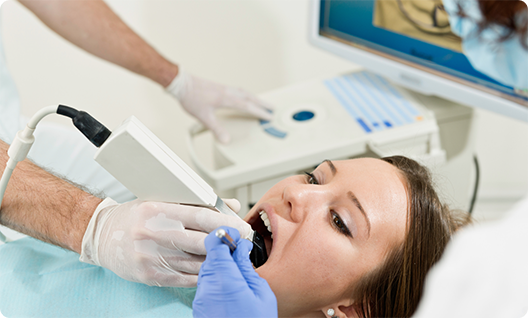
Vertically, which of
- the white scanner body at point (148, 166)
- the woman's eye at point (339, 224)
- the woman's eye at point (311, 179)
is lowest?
the woman's eye at point (339, 224)

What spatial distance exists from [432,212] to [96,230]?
0.71 metres

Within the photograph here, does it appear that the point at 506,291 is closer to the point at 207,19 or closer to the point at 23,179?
the point at 23,179

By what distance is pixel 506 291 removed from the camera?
465 millimetres

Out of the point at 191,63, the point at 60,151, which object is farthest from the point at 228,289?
the point at 191,63

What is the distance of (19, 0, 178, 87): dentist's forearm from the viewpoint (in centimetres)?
144

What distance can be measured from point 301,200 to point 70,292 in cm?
56

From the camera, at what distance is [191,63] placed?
230 cm

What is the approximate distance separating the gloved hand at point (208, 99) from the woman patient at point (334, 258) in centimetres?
64

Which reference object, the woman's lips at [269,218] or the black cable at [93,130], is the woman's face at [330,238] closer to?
the woman's lips at [269,218]

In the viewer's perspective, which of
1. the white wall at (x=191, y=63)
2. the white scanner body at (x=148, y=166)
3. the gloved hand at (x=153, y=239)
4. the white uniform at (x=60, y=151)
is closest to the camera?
the white scanner body at (x=148, y=166)

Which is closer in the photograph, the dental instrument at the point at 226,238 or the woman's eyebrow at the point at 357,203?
the dental instrument at the point at 226,238

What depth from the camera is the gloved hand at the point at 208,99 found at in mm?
1632

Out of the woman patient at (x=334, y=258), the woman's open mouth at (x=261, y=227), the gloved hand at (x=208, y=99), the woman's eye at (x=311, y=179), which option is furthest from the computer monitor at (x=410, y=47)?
the woman's open mouth at (x=261, y=227)

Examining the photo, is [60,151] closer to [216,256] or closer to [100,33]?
Result: [100,33]
